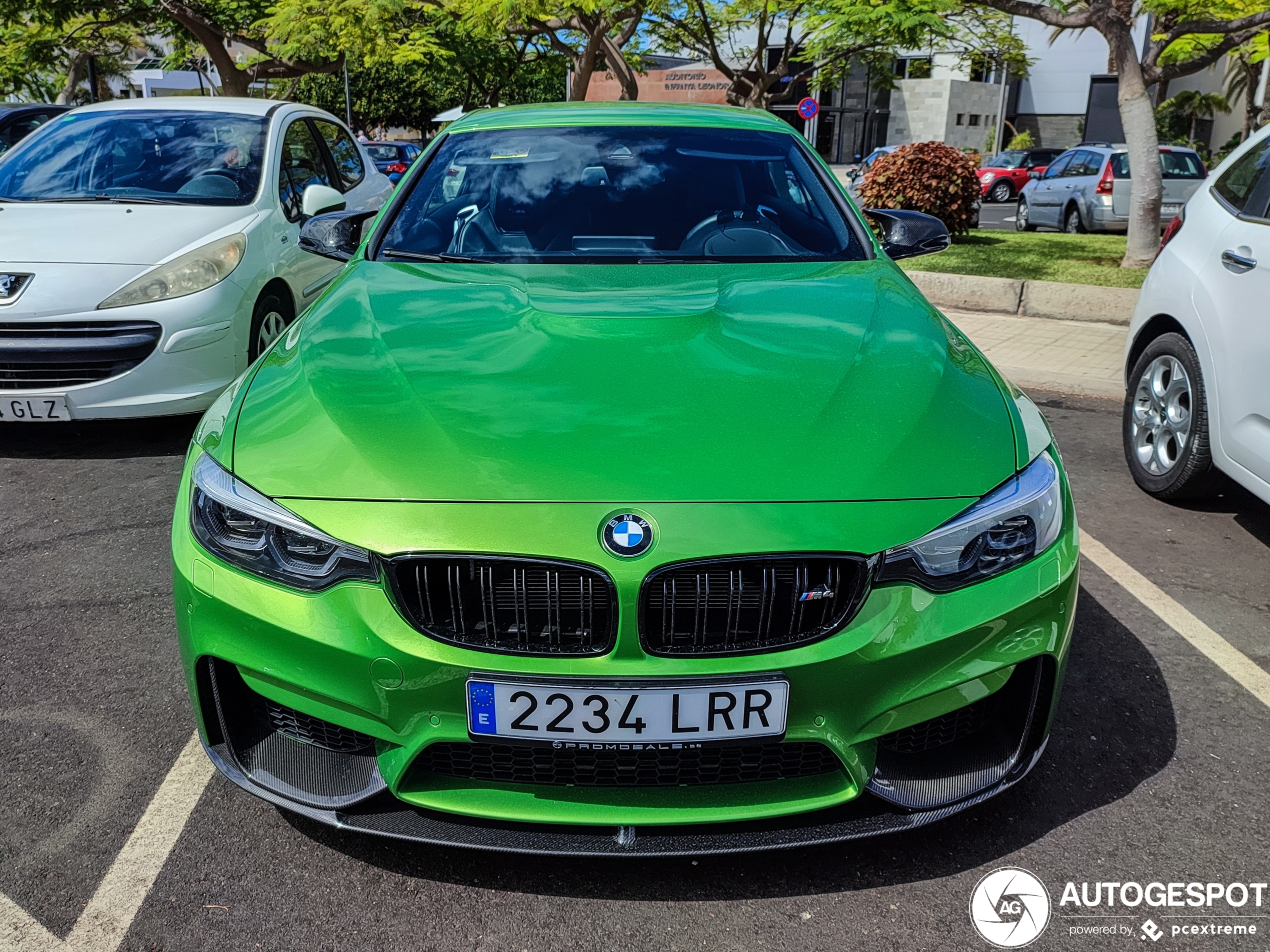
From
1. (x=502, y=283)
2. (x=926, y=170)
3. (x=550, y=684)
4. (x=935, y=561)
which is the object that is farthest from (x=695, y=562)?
(x=926, y=170)

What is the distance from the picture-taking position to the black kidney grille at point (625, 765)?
2.03 meters

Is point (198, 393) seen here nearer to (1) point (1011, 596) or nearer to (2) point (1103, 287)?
(1) point (1011, 596)

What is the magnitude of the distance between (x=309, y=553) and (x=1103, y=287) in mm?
7909

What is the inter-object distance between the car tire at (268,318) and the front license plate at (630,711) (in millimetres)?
3746

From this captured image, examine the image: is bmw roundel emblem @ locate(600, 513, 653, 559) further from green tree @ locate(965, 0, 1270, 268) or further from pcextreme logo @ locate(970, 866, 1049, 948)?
green tree @ locate(965, 0, 1270, 268)

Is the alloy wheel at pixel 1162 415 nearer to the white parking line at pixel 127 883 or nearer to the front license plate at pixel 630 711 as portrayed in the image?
the front license plate at pixel 630 711

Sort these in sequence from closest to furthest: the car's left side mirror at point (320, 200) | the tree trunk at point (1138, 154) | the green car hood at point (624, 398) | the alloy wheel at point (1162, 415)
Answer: the green car hood at point (624, 398) → the alloy wheel at point (1162, 415) → the car's left side mirror at point (320, 200) → the tree trunk at point (1138, 154)

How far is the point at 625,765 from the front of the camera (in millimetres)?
2045

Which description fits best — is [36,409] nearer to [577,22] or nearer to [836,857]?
[836,857]

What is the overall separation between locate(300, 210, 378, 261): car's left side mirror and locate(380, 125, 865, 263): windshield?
33 cm

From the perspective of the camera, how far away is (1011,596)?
6.85 ft

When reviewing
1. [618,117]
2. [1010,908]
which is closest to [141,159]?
[618,117]

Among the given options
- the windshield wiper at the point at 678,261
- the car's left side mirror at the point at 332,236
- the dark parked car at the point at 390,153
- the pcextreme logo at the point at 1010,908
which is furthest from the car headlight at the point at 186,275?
the dark parked car at the point at 390,153

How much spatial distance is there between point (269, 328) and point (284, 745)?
12.6 ft
